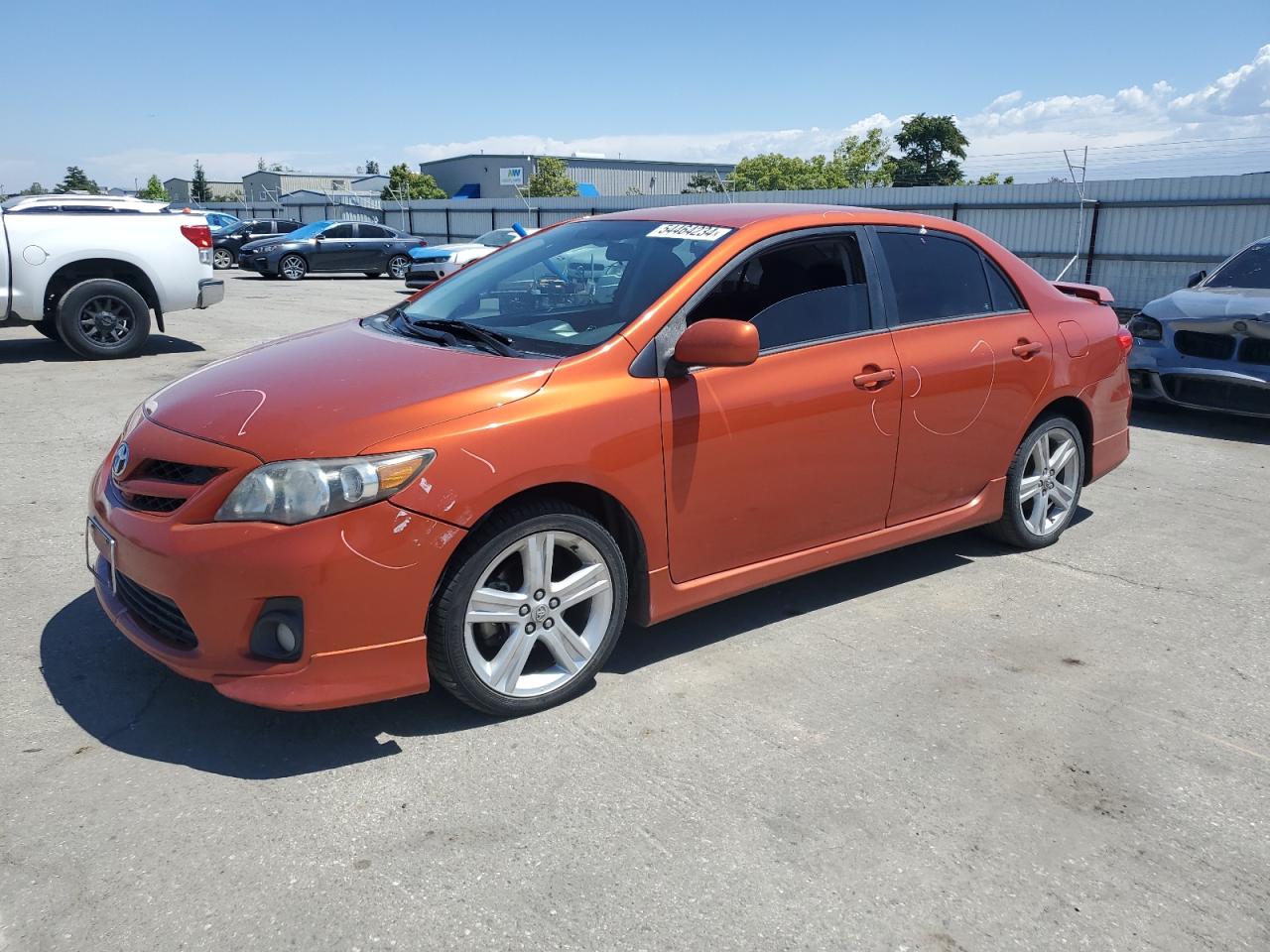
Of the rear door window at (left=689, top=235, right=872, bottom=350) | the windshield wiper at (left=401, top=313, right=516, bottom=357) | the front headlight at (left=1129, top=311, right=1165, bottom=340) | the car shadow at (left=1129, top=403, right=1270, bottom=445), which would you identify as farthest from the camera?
the front headlight at (left=1129, top=311, right=1165, bottom=340)

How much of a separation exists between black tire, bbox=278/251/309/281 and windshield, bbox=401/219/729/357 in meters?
21.9

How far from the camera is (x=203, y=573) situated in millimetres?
2965

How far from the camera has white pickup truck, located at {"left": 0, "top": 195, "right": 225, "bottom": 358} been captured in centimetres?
1023

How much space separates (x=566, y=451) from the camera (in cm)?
329

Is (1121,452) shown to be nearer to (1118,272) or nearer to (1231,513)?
(1231,513)

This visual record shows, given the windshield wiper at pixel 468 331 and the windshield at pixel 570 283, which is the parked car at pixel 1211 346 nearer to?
the windshield at pixel 570 283

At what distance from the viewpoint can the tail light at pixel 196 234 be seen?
36.9ft

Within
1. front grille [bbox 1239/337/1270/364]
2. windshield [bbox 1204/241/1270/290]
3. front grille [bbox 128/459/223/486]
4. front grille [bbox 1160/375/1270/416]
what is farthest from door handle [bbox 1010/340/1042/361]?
windshield [bbox 1204/241/1270/290]

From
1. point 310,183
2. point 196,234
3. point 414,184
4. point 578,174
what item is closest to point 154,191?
point 310,183

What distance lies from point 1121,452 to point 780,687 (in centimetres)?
310

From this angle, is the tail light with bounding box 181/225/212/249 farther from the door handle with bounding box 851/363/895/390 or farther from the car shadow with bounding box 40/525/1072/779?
the door handle with bounding box 851/363/895/390

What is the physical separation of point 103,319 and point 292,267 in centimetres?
1468

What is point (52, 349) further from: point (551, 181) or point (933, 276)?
point (551, 181)

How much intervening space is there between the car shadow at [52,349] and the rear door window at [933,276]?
954 centimetres
